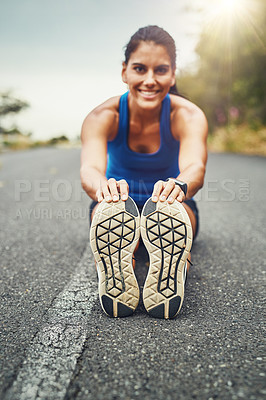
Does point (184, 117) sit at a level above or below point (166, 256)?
above

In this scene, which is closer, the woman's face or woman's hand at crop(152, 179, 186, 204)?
woman's hand at crop(152, 179, 186, 204)

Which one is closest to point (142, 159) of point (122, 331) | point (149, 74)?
point (149, 74)

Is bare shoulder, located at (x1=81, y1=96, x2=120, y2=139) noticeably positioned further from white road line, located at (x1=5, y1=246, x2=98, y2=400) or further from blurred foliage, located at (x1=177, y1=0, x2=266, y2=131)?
blurred foliage, located at (x1=177, y1=0, x2=266, y2=131)

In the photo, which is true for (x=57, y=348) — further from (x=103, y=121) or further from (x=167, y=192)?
(x=103, y=121)

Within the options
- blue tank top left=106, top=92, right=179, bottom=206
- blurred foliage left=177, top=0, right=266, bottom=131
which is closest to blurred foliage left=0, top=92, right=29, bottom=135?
blurred foliage left=177, top=0, right=266, bottom=131

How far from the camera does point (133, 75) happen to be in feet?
6.93

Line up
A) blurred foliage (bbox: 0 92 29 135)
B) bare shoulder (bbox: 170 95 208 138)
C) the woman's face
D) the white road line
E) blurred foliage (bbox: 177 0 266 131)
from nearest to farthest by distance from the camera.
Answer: the white road line → the woman's face → bare shoulder (bbox: 170 95 208 138) → blurred foliage (bbox: 177 0 266 131) → blurred foliage (bbox: 0 92 29 135)

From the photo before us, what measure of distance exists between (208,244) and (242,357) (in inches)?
57.6

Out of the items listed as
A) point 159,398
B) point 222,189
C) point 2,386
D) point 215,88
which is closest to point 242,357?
point 159,398

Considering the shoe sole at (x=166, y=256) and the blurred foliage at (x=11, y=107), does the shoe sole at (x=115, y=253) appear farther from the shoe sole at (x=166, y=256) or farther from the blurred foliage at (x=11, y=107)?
the blurred foliage at (x=11, y=107)

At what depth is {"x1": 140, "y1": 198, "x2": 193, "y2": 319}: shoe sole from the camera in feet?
5.24

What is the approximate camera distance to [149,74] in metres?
2.06

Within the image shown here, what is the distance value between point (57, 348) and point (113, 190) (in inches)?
27.3

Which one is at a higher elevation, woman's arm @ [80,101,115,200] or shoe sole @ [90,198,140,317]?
woman's arm @ [80,101,115,200]
